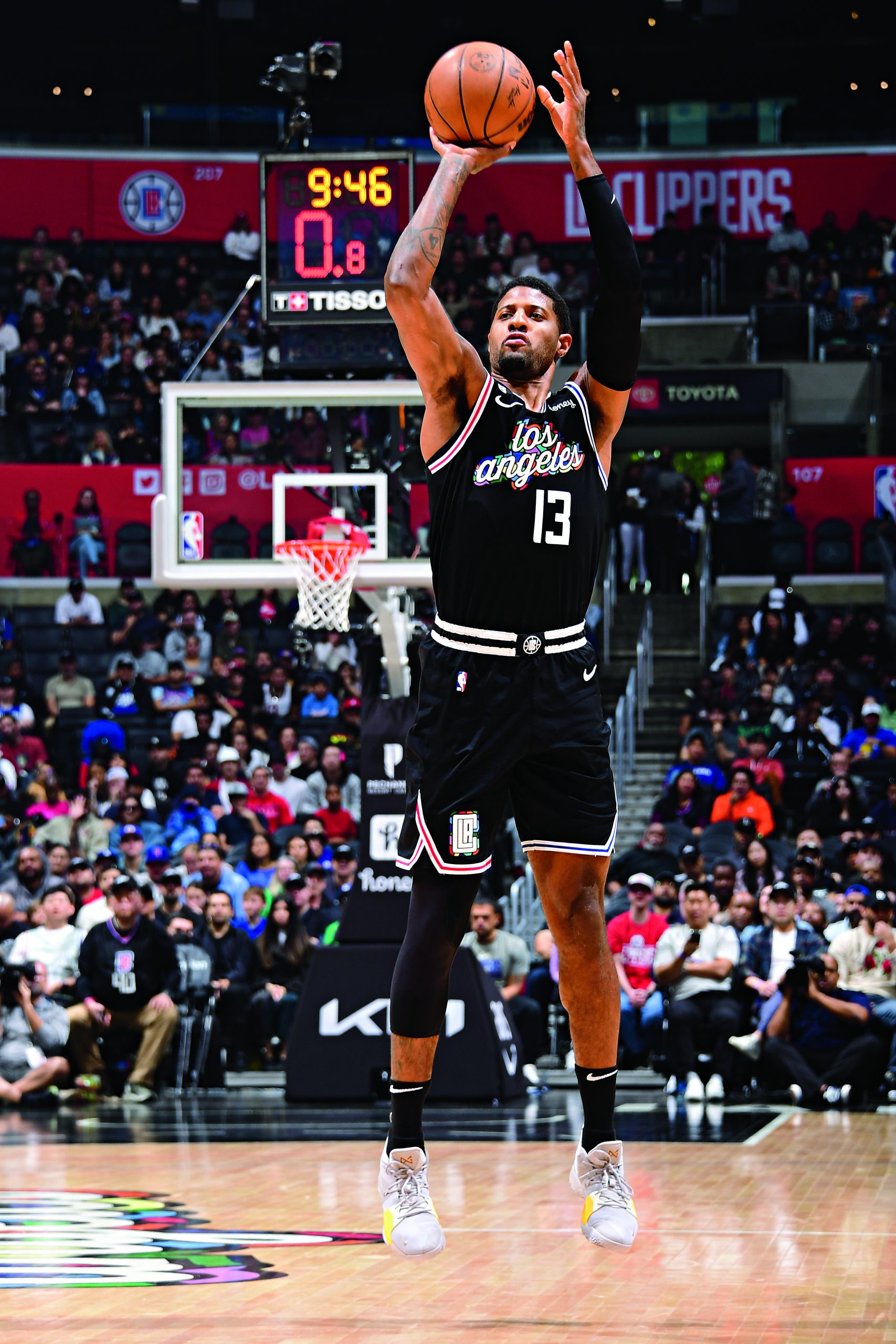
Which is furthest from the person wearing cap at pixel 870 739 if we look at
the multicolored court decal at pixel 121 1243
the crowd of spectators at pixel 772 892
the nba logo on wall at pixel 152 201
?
the nba logo on wall at pixel 152 201

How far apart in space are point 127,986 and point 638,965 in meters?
3.65

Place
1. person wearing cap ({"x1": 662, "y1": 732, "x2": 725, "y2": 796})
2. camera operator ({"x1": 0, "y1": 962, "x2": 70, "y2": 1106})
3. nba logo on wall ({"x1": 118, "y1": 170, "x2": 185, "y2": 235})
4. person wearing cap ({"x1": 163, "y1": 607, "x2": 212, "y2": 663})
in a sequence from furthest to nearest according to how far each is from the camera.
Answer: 1. nba logo on wall ({"x1": 118, "y1": 170, "x2": 185, "y2": 235})
2. person wearing cap ({"x1": 163, "y1": 607, "x2": 212, "y2": 663})
3. person wearing cap ({"x1": 662, "y1": 732, "x2": 725, "y2": 796})
4. camera operator ({"x1": 0, "y1": 962, "x2": 70, "y2": 1106})

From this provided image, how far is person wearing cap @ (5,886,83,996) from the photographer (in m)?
13.2

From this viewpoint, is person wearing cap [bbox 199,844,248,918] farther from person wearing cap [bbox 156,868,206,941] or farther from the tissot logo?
the tissot logo

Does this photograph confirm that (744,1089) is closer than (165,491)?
No

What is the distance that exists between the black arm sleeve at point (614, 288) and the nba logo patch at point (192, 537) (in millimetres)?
6686

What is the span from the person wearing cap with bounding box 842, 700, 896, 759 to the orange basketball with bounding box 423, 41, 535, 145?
1281 cm

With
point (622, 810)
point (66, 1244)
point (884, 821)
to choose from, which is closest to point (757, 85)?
point (622, 810)

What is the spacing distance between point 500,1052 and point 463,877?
6.83 m

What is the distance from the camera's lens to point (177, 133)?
26344 millimetres

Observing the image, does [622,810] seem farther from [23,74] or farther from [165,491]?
[23,74]

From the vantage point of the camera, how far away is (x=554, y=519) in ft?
16.2

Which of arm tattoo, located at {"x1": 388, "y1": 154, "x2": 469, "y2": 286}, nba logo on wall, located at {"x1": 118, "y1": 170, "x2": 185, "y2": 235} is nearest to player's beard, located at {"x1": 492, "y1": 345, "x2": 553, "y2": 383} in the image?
arm tattoo, located at {"x1": 388, "y1": 154, "x2": 469, "y2": 286}

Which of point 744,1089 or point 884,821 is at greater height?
point 884,821
